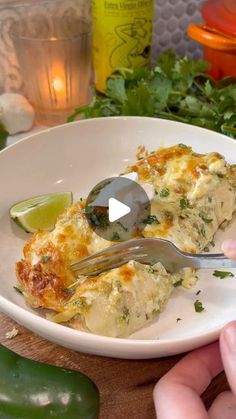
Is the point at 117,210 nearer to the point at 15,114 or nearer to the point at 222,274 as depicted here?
the point at 222,274

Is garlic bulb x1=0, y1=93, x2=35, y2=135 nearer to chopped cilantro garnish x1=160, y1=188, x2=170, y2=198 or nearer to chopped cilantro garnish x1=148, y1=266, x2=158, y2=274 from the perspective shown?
chopped cilantro garnish x1=160, y1=188, x2=170, y2=198

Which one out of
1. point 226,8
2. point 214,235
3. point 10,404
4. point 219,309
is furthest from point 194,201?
point 226,8

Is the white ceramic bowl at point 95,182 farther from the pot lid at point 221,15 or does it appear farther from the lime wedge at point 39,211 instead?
the pot lid at point 221,15

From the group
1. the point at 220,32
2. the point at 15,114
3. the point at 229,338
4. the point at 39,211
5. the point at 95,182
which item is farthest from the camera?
the point at 15,114

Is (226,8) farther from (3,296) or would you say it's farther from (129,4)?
(3,296)

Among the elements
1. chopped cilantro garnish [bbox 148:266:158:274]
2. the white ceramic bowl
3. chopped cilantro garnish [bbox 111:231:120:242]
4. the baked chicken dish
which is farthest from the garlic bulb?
chopped cilantro garnish [bbox 148:266:158:274]

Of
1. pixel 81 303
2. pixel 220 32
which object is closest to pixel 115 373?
pixel 81 303
